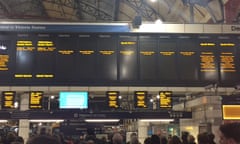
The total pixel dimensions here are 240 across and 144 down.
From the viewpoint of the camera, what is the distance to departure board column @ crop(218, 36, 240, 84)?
10172mm

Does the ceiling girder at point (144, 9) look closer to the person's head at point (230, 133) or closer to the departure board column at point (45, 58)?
the departure board column at point (45, 58)

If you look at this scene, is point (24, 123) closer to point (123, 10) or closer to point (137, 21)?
point (137, 21)

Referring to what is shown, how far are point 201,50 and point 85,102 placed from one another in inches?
131

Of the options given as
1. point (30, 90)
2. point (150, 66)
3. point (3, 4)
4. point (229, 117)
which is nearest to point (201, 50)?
point (150, 66)

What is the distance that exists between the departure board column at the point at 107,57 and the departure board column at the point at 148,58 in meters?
0.69

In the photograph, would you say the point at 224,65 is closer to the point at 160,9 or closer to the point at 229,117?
the point at 229,117

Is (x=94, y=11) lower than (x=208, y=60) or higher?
higher

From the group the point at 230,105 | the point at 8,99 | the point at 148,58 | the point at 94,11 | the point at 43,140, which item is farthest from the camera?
the point at 94,11

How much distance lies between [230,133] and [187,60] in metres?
7.71

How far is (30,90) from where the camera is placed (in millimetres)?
9883

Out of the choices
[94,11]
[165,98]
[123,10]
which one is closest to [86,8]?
[94,11]

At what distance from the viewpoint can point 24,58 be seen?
32.5 feet

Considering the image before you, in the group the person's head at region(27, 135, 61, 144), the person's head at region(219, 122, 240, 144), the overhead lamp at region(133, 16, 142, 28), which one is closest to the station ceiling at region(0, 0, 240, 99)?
the overhead lamp at region(133, 16, 142, 28)

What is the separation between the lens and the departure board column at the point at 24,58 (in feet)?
32.2
